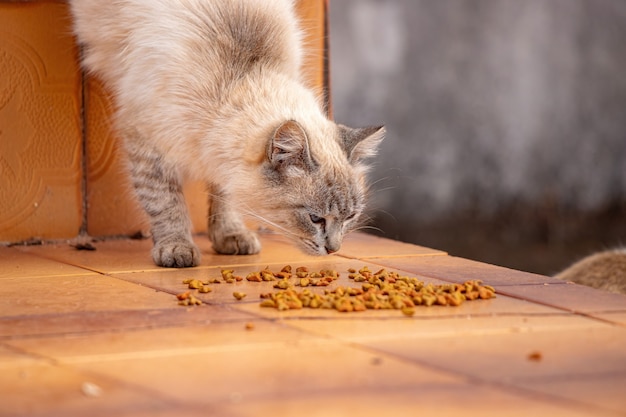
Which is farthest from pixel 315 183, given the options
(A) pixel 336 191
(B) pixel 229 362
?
(B) pixel 229 362

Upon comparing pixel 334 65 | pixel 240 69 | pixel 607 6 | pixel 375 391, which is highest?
pixel 607 6

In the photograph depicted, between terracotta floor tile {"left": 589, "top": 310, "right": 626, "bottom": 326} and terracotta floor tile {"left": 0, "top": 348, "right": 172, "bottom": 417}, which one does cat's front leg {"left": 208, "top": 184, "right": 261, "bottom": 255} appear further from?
terracotta floor tile {"left": 0, "top": 348, "right": 172, "bottom": 417}

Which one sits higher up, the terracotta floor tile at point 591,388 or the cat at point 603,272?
the cat at point 603,272

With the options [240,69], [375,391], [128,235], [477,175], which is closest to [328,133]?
[240,69]

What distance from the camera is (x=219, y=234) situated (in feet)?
13.7

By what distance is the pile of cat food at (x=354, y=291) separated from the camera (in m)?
2.99

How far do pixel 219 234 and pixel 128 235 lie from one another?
Answer: 1.92 ft

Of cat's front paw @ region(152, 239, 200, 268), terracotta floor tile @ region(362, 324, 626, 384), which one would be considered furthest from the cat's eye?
terracotta floor tile @ region(362, 324, 626, 384)

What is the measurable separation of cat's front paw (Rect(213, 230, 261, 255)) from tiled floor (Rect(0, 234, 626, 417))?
0.56m

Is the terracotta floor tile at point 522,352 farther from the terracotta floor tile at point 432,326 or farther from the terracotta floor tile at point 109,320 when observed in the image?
the terracotta floor tile at point 109,320

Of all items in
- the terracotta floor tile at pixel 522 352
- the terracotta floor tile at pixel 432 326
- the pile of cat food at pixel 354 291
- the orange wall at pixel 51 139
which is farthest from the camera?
the orange wall at pixel 51 139

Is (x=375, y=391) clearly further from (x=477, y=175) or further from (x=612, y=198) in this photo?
(x=612, y=198)

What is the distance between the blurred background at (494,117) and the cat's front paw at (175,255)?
4.08 metres

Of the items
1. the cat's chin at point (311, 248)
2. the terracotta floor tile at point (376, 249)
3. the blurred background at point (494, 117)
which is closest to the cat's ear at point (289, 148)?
the cat's chin at point (311, 248)
